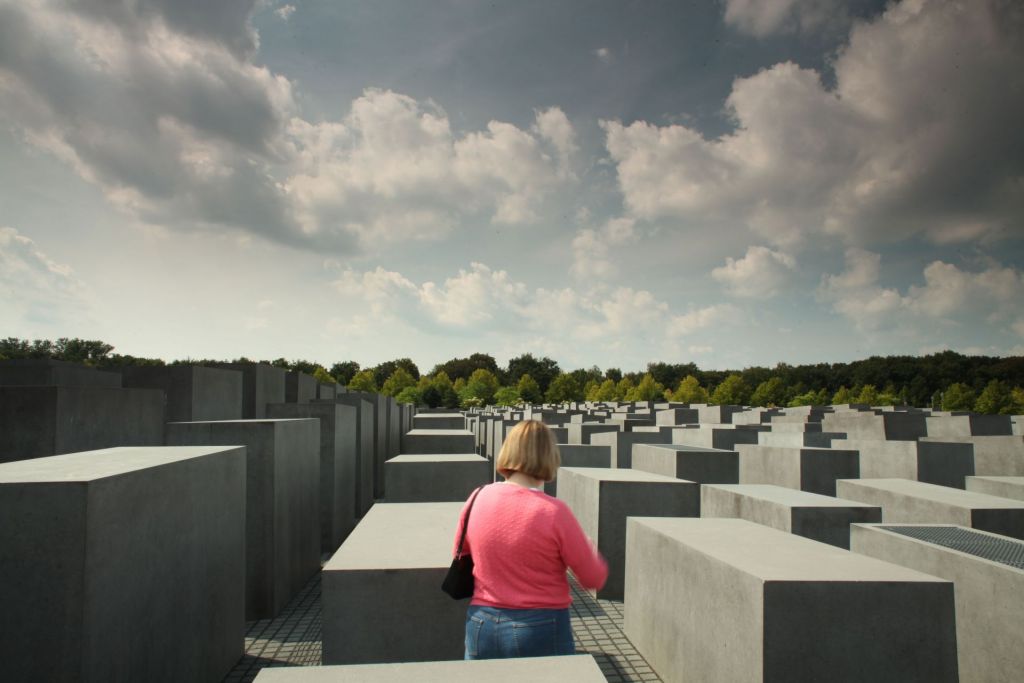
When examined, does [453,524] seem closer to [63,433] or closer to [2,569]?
[2,569]

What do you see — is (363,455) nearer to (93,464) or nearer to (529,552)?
(93,464)

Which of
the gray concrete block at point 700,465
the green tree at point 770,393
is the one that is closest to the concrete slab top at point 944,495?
the gray concrete block at point 700,465

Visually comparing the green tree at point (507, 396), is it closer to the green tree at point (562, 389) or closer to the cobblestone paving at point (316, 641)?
the green tree at point (562, 389)

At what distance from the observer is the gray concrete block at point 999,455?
9.73 meters

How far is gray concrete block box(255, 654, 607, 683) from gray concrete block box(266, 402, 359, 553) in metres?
6.02

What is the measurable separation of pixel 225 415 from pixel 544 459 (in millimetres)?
8443

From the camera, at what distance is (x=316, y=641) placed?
532cm

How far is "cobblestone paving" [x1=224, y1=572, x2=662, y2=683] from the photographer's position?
465 cm

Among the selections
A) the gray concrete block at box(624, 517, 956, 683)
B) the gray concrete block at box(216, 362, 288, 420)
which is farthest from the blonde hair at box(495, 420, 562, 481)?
the gray concrete block at box(216, 362, 288, 420)

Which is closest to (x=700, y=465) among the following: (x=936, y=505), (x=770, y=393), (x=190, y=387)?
(x=936, y=505)

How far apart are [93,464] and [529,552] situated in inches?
116

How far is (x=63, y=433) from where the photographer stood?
5.54 meters

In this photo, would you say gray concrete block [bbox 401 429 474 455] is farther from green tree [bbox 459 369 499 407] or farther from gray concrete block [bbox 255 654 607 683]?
green tree [bbox 459 369 499 407]

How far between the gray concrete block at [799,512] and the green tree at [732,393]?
49.0m
